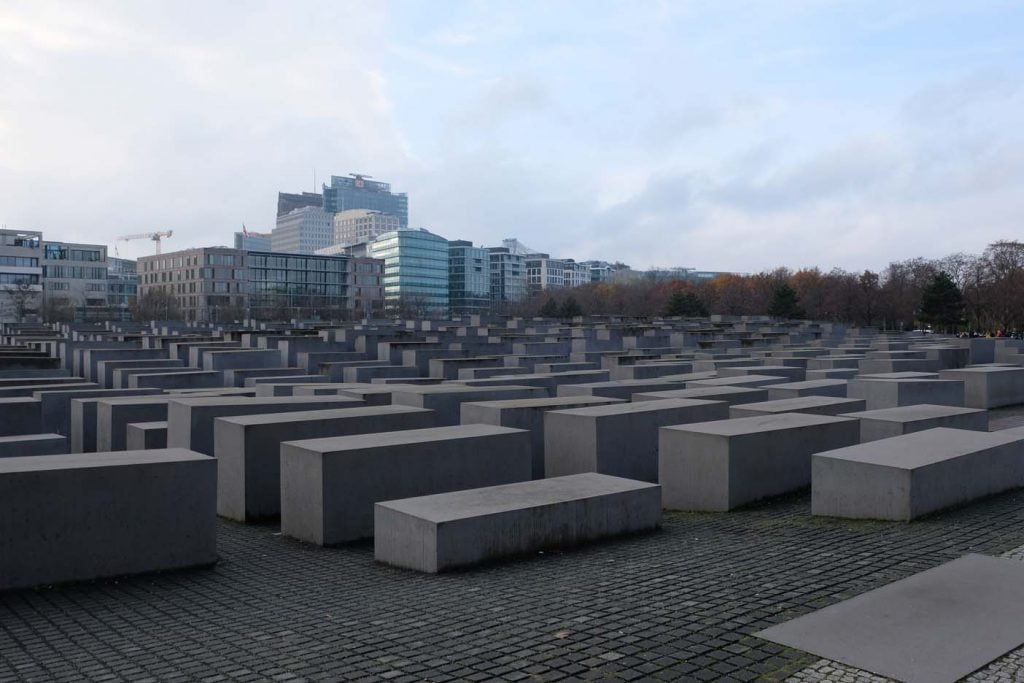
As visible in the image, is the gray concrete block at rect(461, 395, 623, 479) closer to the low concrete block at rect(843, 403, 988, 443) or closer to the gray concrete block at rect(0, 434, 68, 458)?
the low concrete block at rect(843, 403, 988, 443)

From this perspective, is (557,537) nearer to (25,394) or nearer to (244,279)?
(25,394)

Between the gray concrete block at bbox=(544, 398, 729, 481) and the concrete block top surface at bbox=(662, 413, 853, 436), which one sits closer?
the concrete block top surface at bbox=(662, 413, 853, 436)

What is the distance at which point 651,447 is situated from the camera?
12.5 m

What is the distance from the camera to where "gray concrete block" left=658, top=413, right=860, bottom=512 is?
10.1m

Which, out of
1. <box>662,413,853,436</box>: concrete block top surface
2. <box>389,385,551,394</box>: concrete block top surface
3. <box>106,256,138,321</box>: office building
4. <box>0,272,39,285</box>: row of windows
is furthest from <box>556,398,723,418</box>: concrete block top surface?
<box>0,272,39,285</box>: row of windows

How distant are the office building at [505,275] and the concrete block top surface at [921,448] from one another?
153643 millimetres

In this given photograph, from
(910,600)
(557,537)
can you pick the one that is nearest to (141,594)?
(557,537)

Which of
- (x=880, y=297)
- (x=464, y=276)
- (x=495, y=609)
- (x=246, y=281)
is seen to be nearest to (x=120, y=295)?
(x=246, y=281)

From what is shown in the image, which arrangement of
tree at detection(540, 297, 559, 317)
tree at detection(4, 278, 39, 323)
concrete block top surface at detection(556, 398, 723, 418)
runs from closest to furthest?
1. concrete block top surface at detection(556, 398, 723, 418)
2. tree at detection(4, 278, 39, 323)
3. tree at detection(540, 297, 559, 317)

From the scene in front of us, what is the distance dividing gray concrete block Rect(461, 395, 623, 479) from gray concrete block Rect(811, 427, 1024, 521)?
4860mm

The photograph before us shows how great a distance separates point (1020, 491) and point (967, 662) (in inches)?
219

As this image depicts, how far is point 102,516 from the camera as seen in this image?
755 centimetres

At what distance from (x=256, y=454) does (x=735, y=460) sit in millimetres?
5689

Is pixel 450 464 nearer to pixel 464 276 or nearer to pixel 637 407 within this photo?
pixel 637 407
